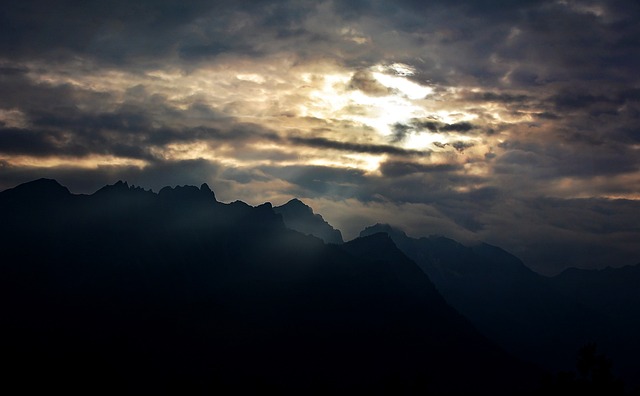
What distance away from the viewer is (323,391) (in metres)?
115

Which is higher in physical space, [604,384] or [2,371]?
[604,384]

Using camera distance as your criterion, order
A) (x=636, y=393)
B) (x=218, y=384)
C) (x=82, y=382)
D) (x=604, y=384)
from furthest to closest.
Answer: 1. (x=82, y=382)
2. (x=218, y=384)
3. (x=636, y=393)
4. (x=604, y=384)

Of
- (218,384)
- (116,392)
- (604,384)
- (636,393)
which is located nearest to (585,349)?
(604,384)

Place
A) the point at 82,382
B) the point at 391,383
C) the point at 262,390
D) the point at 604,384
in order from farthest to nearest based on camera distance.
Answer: the point at 82,382 → the point at 262,390 → the point at 391,383 → the point at 604,384

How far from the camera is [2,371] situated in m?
196

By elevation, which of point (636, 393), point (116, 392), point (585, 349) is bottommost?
point (116, 392)

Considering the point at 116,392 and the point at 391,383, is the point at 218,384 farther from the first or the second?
the point at 116,392

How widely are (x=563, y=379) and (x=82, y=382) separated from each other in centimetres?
15944

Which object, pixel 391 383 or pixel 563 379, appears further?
pixel 391 383

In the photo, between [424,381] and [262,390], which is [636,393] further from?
[262,390]

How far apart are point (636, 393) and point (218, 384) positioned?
77090 mm

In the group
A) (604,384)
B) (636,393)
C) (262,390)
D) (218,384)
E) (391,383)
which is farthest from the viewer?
(262,390)

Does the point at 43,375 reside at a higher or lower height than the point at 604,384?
lower

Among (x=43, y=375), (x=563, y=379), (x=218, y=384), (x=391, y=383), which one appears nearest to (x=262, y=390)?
(x=218, y=384)
